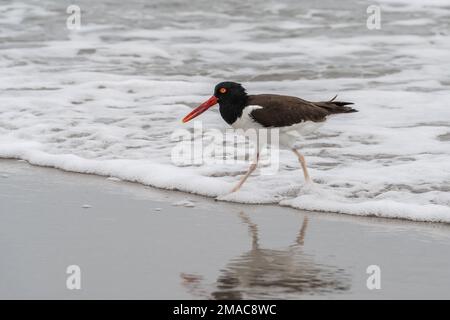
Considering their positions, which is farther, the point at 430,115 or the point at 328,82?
the point at 328,82

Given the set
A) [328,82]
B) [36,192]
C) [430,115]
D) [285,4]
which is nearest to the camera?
[36,192]

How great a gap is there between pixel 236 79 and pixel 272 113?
4.62 metres

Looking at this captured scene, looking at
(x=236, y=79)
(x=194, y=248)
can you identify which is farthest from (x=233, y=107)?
(x=236, y=79)

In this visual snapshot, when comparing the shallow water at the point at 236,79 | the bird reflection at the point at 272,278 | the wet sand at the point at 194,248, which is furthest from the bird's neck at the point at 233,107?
the bird reflection at the point at 272,278

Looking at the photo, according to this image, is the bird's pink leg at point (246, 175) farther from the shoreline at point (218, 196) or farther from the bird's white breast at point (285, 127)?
the bird's white breast at point (285, 127)

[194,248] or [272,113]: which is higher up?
[272,113]

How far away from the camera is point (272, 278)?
532 cm

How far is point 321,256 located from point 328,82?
5871 millimetres

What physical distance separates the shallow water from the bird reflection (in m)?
1.14

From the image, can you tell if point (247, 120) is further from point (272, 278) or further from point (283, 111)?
point (272, 278)

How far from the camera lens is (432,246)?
5.90 metres

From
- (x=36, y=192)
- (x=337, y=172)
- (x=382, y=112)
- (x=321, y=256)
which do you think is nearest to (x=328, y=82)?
(x=382, y=112)
